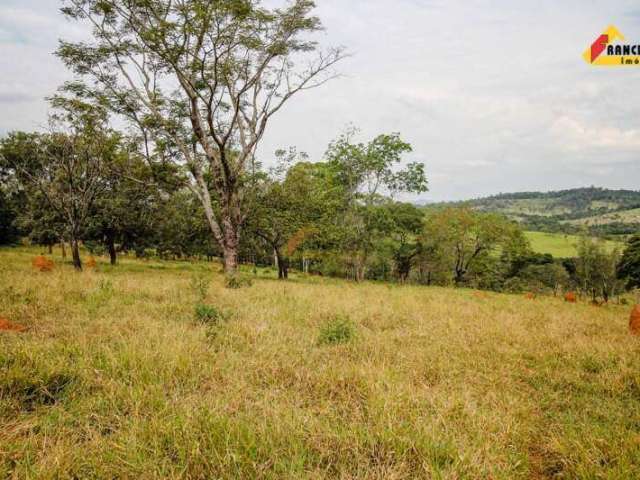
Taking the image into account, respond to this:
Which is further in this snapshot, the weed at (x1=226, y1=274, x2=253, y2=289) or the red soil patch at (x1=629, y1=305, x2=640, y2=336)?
the weed at (x1=226, y1=274, x2=253, y2=289)

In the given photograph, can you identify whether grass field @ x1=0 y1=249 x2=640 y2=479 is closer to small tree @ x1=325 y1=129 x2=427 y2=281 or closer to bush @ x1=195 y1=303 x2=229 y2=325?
bush @ x1=195 y1=303 x2=229 y2=325

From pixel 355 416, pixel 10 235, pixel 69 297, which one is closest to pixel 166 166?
pixel 69 297

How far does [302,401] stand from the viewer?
12.6 ft

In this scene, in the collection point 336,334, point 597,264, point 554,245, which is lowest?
point 597,264

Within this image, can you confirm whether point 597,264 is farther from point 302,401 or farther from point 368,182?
point 302,401

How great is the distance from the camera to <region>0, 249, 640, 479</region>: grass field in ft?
9.19

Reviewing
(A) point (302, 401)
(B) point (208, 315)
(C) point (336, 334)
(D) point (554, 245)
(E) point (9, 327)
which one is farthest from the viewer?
(D) point (554, 245)

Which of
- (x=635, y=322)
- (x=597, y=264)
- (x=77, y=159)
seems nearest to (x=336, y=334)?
(x=635, y=322)

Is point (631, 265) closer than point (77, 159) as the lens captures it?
No

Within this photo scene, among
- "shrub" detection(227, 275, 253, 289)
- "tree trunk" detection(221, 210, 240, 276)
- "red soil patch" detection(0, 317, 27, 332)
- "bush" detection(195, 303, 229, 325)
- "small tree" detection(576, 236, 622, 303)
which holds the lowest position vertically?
"small tree" detection(576, 236, 622, 303)

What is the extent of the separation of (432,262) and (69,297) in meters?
43.8

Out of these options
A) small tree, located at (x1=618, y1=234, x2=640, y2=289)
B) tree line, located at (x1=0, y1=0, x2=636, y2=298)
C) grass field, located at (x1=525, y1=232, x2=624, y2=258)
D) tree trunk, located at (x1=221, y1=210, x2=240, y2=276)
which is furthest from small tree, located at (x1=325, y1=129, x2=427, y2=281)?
grass field, located at (x1=525, y1=232, x2=624, y2=258)

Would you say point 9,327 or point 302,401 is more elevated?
point 9,327

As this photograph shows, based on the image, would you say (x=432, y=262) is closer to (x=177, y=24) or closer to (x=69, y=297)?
(x=177, y=24)
